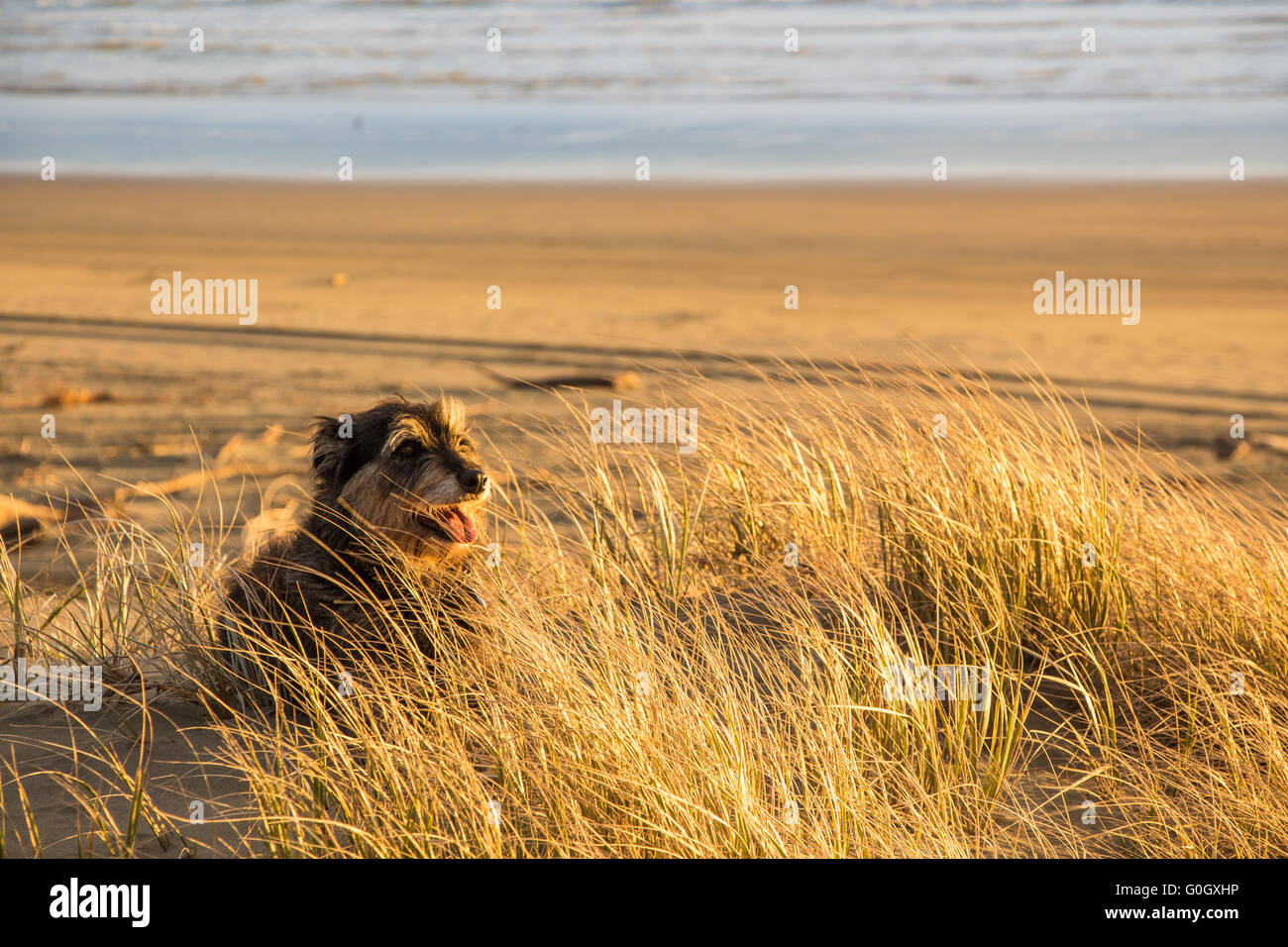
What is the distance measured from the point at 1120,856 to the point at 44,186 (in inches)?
1273

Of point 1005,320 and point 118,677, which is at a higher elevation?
point 1005,320

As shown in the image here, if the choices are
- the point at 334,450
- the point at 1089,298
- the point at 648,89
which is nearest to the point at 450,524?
the point at 334,450

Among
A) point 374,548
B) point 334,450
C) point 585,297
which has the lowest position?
point 374,548

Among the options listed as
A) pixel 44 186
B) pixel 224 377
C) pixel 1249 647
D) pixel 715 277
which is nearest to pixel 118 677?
pixel 1249 647

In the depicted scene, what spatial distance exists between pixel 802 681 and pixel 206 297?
15755 millimetres

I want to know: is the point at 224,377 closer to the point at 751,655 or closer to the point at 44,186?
the point at 751,655

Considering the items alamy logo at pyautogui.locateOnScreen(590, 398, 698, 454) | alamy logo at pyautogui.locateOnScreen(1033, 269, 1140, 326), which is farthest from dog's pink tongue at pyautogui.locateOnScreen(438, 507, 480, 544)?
alamy logo at pyautogui.locateOnScreen(1033, 269, 1140, 326)

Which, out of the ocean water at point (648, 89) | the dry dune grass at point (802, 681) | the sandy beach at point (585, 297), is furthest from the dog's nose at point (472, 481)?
the ocean water at point (648, 89)

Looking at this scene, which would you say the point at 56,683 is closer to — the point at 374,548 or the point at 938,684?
the point at 374,548

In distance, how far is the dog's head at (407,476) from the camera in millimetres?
4441

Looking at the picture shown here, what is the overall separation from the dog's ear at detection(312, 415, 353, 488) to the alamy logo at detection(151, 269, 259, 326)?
440 inches

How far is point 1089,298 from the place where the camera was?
655 inches
